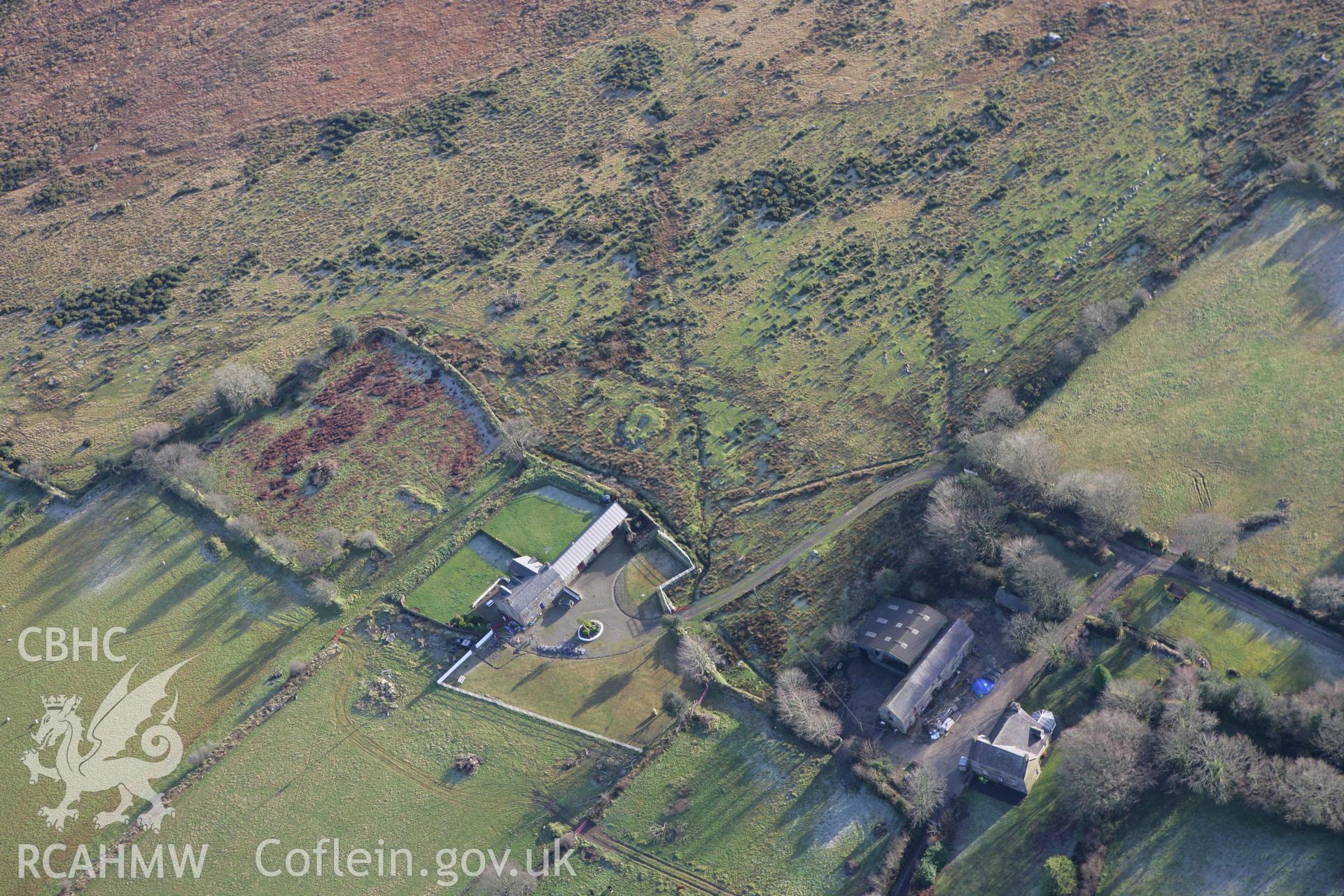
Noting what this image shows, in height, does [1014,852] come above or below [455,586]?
below

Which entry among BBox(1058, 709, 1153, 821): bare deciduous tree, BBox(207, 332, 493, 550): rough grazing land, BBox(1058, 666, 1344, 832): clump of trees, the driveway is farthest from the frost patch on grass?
BBox(207, 332, 493, 550): rough grazing land

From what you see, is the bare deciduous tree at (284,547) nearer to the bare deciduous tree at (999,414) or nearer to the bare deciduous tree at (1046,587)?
the bare deciduous tree at (999,414)

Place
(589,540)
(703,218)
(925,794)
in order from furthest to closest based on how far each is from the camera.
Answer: (703,218), (589,540), (925,794)

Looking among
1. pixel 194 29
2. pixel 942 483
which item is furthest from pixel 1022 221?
pixel 194 29

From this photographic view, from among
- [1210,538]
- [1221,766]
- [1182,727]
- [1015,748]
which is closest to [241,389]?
[1015,748]

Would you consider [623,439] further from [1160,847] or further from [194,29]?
[194,29]

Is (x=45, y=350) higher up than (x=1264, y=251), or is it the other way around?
(x=45, y=350)

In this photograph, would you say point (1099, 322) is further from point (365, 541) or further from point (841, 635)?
point (365, 541)
